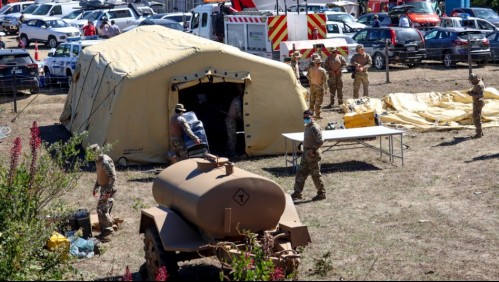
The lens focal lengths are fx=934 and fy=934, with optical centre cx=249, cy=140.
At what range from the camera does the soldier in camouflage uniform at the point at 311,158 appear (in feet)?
49.4

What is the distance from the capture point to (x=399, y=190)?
53.0 ft

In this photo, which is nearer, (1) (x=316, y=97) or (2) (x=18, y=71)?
(1) (x=316, y=97)

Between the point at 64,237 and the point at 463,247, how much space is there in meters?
5.35

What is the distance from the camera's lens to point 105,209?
13.9 meters

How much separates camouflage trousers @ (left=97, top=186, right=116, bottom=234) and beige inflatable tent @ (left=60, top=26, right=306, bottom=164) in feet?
15.2

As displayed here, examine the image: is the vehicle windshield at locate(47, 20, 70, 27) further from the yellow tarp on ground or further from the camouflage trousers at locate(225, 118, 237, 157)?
the camouflage trousers at locate(225, 118, 237, 157)

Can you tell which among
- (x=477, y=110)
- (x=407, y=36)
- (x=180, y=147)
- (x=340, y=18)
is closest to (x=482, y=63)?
(x=407, y=36)

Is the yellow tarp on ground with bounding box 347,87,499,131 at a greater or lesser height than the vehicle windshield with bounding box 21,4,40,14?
lesser

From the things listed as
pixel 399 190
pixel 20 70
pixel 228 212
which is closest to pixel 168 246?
pixel 228 212

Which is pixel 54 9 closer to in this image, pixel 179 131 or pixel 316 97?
pixel 316 97

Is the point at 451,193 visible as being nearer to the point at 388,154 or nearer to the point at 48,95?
the point at 388,154

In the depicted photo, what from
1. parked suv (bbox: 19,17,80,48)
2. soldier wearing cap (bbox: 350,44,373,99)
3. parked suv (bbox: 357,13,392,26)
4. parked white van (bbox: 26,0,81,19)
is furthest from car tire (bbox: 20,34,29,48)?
soldier wearing cap (bbox: 350,44,373,99)

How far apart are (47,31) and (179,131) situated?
89.2ft

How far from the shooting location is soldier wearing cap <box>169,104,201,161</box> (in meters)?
17.0
